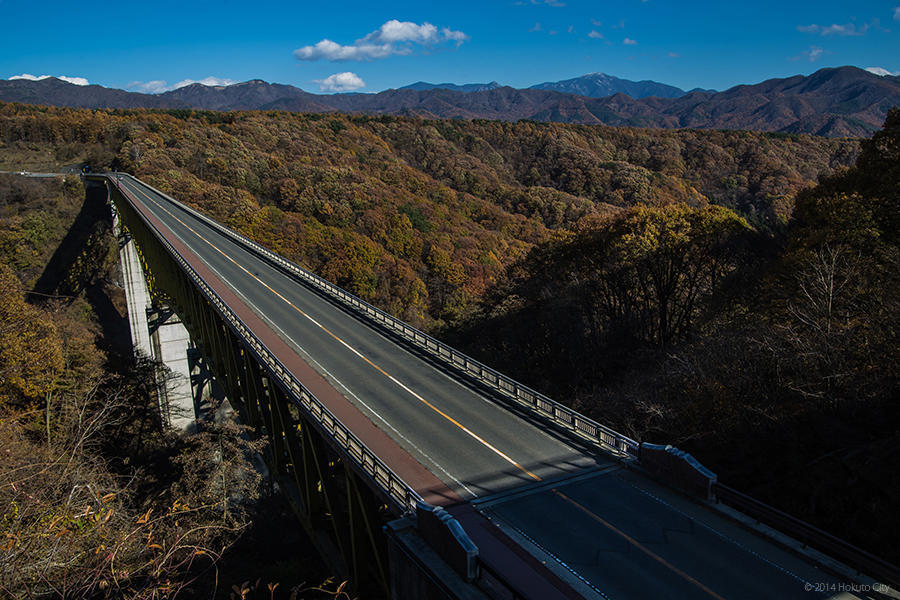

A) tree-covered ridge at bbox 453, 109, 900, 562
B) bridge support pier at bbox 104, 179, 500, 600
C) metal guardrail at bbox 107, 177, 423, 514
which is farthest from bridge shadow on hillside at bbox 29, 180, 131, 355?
tree-covered ridge at bbox 453, 109, 900, 562

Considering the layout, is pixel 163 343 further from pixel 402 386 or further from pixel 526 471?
pixel 526 471

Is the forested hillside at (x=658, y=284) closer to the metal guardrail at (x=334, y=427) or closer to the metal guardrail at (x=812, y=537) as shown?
the metal guardrail at (x=812, y=537)

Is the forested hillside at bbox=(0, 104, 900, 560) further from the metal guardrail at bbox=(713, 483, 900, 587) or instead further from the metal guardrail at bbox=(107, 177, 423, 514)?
the metal guardrail at bbox=(107, 177, 423, 514)

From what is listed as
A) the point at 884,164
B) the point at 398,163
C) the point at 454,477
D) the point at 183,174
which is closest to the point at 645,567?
the point at 454,477

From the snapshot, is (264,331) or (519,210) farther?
(519,210)

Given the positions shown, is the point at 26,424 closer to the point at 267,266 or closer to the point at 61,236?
the point at 267,266

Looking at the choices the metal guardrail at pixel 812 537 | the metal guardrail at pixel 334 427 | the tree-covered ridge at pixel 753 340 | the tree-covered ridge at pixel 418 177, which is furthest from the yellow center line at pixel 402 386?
the tree-covered ridge at pixel 418 177
